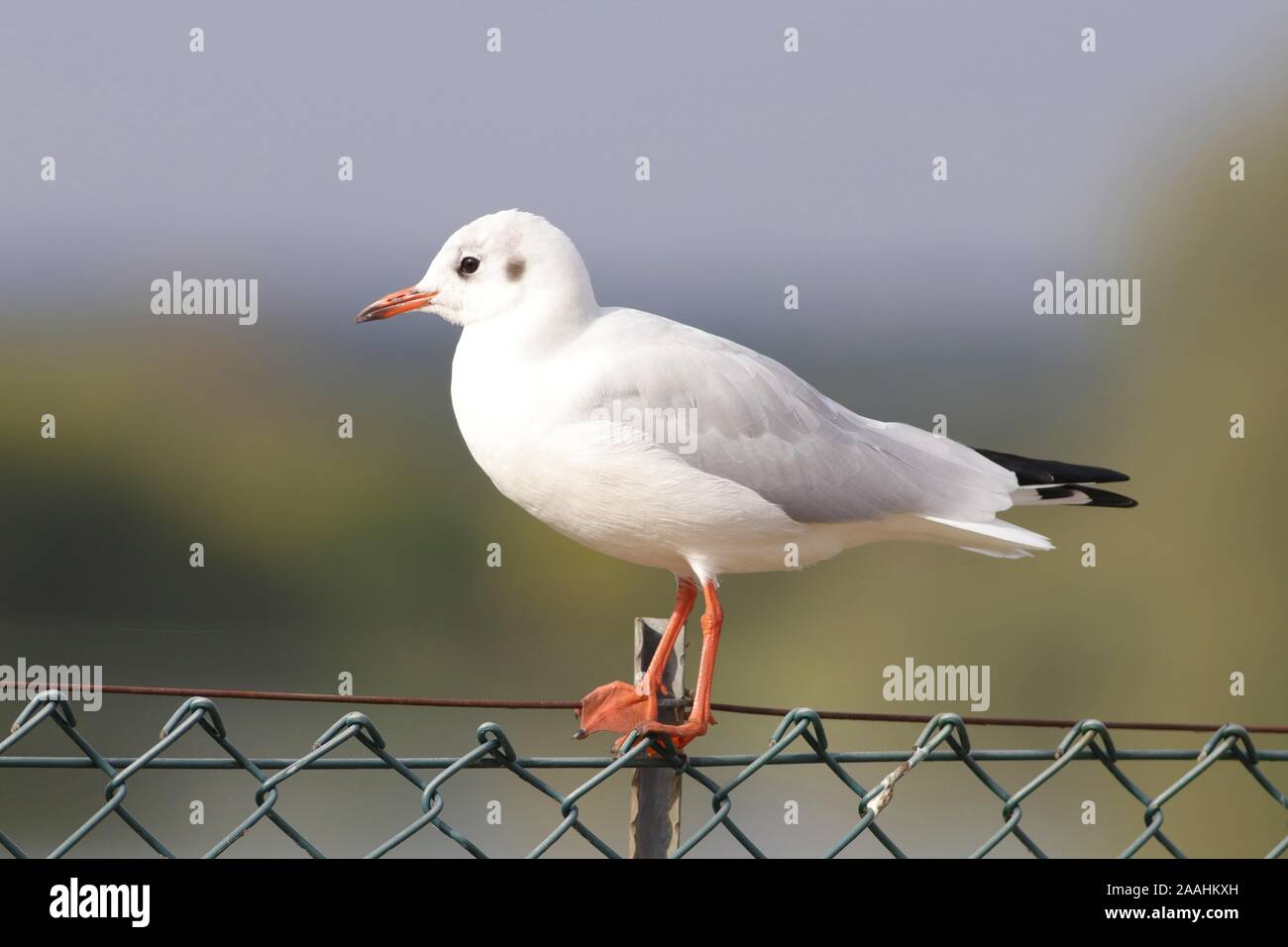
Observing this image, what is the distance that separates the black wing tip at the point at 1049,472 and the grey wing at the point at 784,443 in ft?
0.12

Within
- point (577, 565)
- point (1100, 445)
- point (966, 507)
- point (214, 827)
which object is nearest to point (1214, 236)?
point (1100, 445)

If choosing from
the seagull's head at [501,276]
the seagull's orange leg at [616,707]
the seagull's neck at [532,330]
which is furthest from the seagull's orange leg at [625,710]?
the seagull's head at [501,276]

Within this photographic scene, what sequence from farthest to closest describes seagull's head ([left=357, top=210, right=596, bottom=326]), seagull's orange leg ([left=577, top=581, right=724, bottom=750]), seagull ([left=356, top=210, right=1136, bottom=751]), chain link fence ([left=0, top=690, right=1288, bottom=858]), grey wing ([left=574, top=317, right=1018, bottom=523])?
seagull's head ([left=357, top=210, right=596, bottom=326])
grey wing ([left=574, top=317, right=1018, bottom=523])
seagull ([left=356, top=210, right=1136, bottom=751])
seagull's orange leg ([left=577, top=581, right=724, bottom=750])
chain link fence ([left=0, top=690, right=1288, bottom=858])

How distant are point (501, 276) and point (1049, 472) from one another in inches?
53.5

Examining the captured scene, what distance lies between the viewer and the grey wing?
3096 mm

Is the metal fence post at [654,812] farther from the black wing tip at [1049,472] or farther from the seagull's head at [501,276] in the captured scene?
the black wing tip at [1049,472]

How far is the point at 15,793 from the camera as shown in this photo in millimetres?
10883

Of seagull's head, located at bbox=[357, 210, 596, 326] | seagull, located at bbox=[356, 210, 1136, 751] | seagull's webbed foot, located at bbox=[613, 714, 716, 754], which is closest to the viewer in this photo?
seagull's webbed foot, located at bbox=[613, 714, 716, 754]

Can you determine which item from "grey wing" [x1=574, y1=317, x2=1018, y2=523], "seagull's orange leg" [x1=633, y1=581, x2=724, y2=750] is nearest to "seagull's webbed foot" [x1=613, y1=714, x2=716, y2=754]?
"seagull's orange leg" [x1=633, y1=581, x2=724, y2=750]

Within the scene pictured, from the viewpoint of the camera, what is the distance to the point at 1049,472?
134 inches

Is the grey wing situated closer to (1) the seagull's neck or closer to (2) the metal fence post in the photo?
(1) the seagull's neck

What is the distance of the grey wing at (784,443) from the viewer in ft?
10.2

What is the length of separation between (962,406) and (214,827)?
781 centimetres

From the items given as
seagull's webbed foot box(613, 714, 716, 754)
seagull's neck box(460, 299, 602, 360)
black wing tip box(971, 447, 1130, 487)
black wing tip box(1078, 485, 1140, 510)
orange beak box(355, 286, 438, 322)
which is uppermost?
orange beak box(355, 286, 438, 322)
